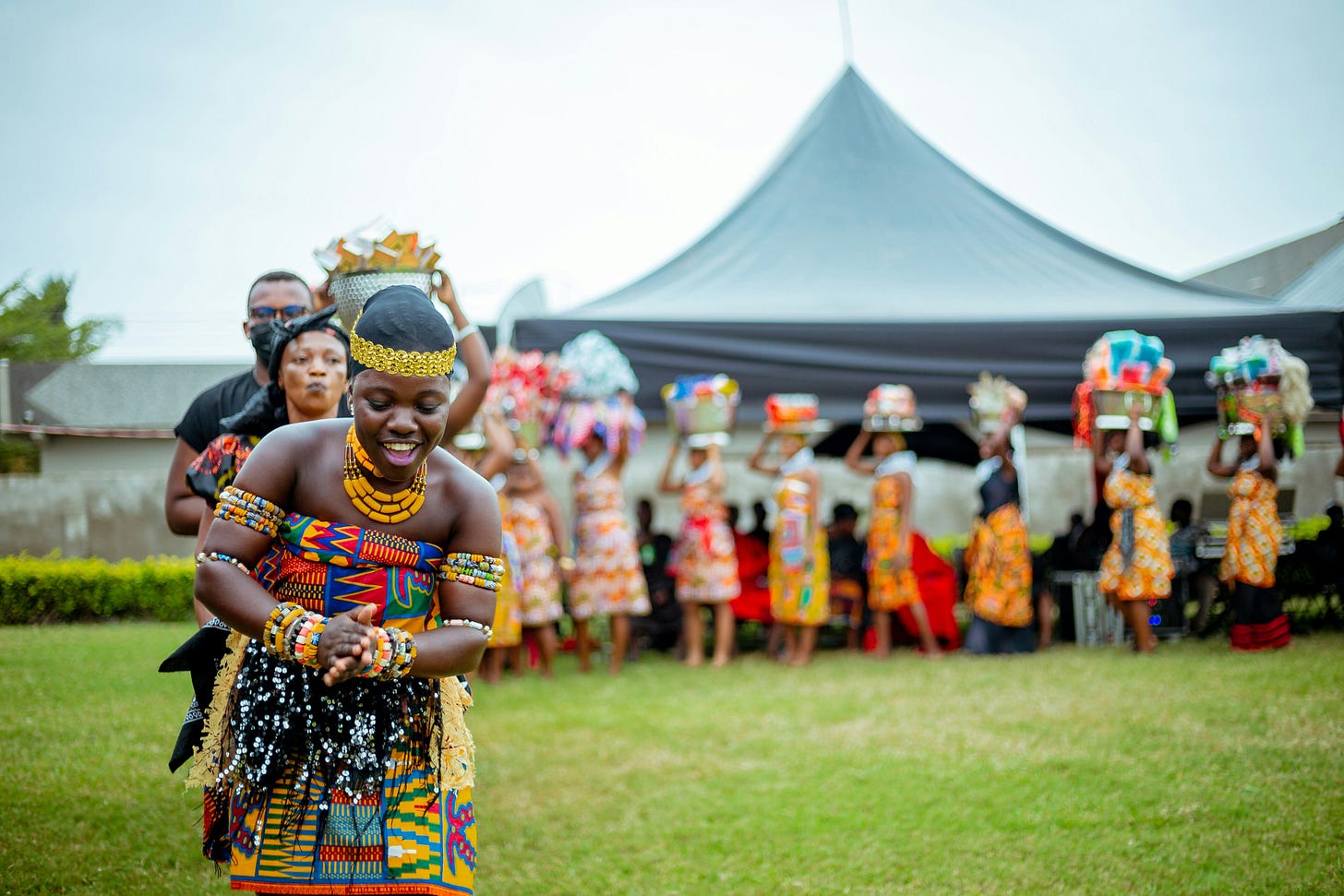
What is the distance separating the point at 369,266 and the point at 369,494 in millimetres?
1192

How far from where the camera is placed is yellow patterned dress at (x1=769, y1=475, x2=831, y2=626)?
330 inches

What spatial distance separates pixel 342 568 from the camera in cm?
238

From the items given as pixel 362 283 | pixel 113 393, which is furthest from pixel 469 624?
pixel 113 393

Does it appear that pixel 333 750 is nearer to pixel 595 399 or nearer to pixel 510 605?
pixel 510 605

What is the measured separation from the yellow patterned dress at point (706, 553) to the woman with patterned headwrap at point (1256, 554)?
3601mm

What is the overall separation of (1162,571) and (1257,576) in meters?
0.63

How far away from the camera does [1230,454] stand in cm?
1330

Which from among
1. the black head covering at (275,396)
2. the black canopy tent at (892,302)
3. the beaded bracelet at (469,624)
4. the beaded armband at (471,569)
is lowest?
the beaded bracelet at (469,624)

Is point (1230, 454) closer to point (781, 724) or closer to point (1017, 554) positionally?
point (1017, 554)

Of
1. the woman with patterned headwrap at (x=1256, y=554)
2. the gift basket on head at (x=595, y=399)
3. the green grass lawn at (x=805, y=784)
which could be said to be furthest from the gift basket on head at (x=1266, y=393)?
the gift basket on head at (x=595, y=399)

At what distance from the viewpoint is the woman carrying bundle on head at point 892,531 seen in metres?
8.63

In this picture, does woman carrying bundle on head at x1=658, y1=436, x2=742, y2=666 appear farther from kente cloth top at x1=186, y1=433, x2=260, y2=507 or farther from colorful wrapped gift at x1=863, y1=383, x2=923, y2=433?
kente cloth top at x1=186, y1=433, x2=260, y2=507

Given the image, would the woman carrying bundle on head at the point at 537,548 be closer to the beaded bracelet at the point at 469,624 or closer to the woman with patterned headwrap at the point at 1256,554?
the woman with patterned headwrap at the point at 1256,554

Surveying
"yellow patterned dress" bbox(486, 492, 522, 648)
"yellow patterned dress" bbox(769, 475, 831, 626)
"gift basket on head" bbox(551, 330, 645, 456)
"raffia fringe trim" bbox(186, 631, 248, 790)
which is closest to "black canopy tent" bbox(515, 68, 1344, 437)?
"gift basket on head" bbox(551, 330, 645, 456)
